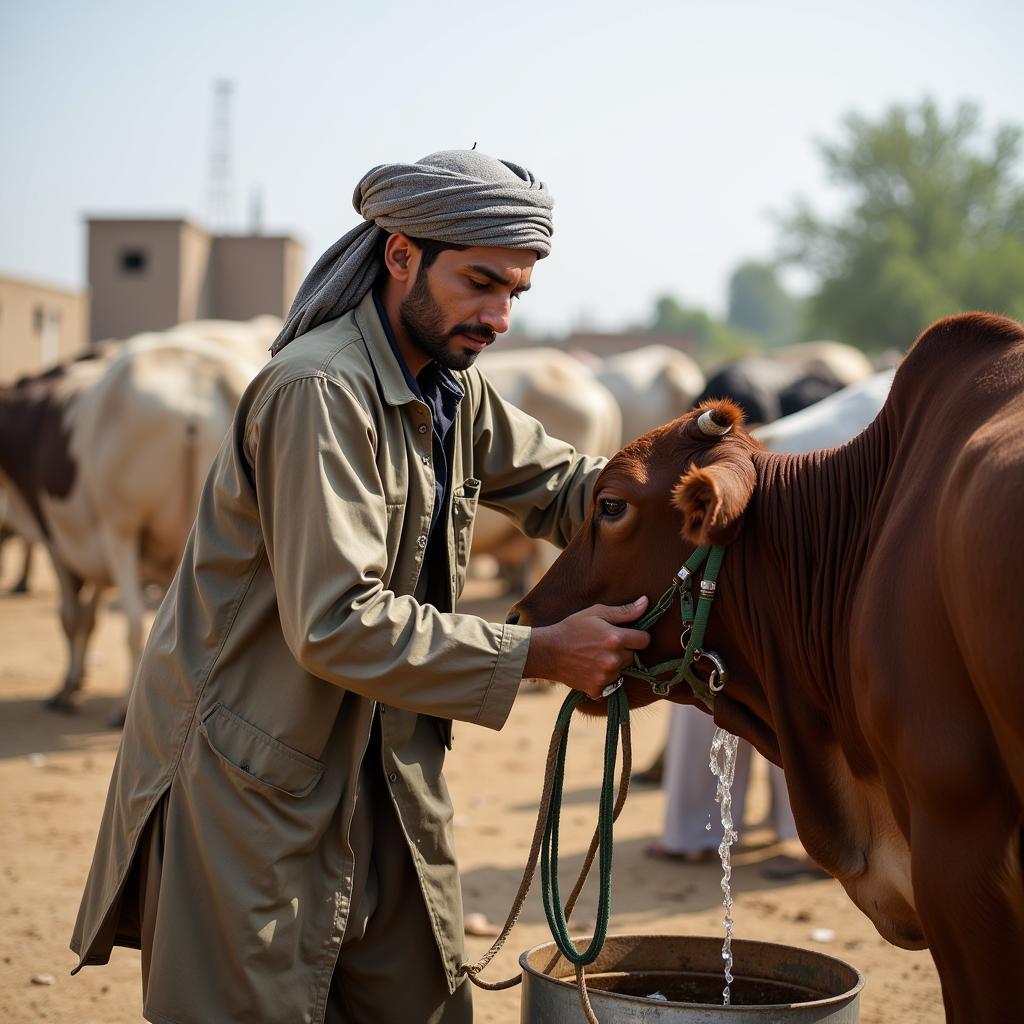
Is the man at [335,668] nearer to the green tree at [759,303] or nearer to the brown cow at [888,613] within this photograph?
the brown cow at [888,613]

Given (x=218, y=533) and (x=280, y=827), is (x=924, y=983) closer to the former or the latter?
(x=280, y=827)

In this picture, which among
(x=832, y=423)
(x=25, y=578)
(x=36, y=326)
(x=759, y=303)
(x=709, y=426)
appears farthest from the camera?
(x=759, y=303)

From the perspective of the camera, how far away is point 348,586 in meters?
2.57

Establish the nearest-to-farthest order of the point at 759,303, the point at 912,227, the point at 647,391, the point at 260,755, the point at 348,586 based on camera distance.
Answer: the point at 348,586 < the point at 260,755 < the point at 647,391 < the point at 912,227 < the point at 759,303

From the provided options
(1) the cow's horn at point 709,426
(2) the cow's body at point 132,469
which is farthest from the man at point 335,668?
(2) the cow's body at point 132,469

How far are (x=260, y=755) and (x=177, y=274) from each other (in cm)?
2320

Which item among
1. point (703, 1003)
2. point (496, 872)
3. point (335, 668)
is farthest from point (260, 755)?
point (496, 872)

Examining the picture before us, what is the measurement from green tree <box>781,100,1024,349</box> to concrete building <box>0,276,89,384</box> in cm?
2596

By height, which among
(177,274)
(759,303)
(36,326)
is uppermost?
(177,274)

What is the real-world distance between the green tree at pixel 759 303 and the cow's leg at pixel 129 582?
143904 mm

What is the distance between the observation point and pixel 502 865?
224 inches

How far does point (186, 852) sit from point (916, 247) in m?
47.6

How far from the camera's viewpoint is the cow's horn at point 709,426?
9.61 feet

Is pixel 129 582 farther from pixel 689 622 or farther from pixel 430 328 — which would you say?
pixel 689 622
